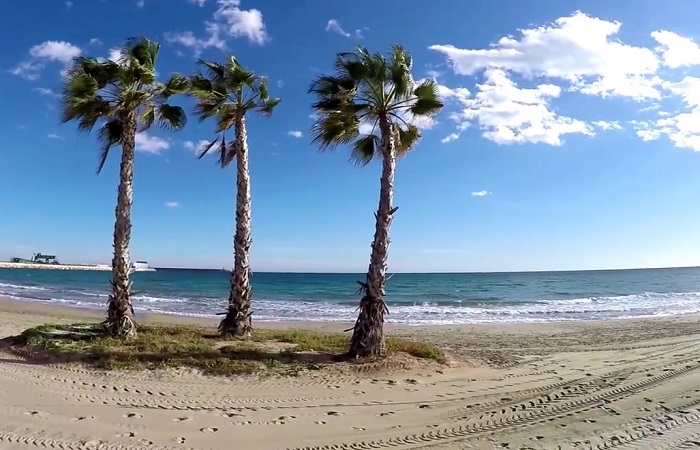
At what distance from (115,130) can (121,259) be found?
12.1 ft

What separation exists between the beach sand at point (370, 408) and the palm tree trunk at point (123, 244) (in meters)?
2.55

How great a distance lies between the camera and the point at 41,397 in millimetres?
7668

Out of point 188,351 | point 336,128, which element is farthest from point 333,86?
point 188,351

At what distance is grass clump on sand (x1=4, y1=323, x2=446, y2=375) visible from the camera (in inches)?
391

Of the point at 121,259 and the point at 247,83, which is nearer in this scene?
the point at 121,259

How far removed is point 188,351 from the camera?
11.1 m

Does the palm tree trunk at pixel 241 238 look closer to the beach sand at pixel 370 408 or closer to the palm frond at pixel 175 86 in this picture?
the palm frond at pixel 175 86

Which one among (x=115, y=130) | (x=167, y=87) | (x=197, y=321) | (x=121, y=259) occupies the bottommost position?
(x=197, y=321)

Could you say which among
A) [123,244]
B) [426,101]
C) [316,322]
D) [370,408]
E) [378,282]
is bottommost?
[316,322]

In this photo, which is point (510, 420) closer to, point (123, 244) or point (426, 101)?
point (426, 101)

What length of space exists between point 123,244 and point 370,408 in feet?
27.9

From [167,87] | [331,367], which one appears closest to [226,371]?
[331,367]

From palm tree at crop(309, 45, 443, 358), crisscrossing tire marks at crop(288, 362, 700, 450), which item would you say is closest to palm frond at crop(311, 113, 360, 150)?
palm tree at crop(309, 45, 443, 358)

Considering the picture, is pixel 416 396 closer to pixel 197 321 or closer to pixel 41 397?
pixel 41 397
